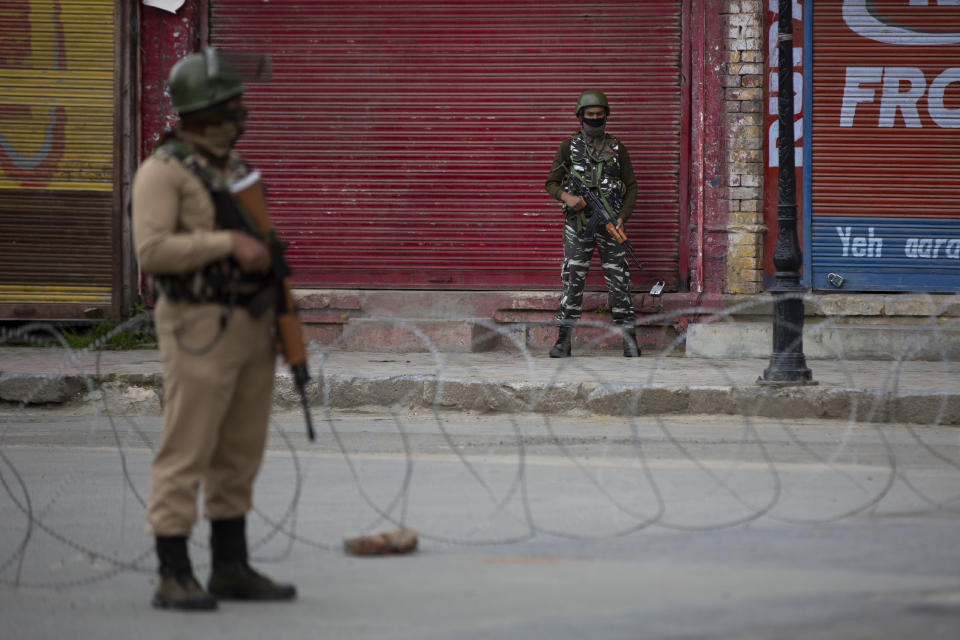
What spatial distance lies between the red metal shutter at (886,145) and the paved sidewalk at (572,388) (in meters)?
1.56

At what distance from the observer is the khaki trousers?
13.6 ft

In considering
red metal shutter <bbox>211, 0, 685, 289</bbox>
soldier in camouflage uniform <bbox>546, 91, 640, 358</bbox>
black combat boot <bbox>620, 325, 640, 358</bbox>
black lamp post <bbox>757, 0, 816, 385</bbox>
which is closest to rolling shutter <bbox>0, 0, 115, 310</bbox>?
red metal shutter <bbox>211, 0, 685, 289</bbox>

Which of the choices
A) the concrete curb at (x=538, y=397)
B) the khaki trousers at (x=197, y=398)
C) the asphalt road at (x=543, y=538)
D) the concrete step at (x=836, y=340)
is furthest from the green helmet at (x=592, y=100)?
the khaki trousers at (x=197, y=398)

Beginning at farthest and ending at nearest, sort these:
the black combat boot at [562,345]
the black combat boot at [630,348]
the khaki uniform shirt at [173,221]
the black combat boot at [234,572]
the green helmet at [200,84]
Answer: the black combat boot at [630,348]
the black combat boot at [562,345]
the black combat boot at [234,572]
the green helmet at [200,84]
the khaki uniform shirt at [173,221]

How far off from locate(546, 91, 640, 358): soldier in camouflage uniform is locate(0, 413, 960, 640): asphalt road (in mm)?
3230

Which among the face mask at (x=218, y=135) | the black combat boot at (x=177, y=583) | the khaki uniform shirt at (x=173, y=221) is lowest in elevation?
the black combat boot at (x=177, y=583)

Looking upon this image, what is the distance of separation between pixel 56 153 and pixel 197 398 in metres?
9.47

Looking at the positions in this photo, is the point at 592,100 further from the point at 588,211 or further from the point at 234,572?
the point at 234,572

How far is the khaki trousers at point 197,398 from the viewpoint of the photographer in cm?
413

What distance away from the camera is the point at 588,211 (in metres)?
11.5

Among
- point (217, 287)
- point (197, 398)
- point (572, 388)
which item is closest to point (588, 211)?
point (572, 388)

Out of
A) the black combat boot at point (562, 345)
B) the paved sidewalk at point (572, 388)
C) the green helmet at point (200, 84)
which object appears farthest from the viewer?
the black combat boot at point (562, 345)

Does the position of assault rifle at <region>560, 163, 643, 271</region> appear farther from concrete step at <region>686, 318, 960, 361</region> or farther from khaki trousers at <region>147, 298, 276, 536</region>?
khaki trousers at <region>147, 298, 276, 536</region>

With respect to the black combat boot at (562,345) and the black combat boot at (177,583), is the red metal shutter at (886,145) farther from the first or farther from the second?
the black combat boot at (177,583)
